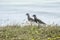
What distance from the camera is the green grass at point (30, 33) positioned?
977 centimetres

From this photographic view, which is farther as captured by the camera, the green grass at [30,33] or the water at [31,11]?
the water at [31,11]

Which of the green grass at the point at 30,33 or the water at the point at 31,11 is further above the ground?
the water at the point at 31,11

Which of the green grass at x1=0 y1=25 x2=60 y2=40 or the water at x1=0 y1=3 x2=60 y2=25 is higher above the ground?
the water at x1=0 y1=3 x2=60 y2=25

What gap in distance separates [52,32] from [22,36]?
3.70ft

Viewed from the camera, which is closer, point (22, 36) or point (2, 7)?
point (22, 36)

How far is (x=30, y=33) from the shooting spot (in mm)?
10219

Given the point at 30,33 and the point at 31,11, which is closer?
the point at 30,33

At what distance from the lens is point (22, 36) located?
9859mm

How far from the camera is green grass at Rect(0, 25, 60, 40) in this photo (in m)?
9.77

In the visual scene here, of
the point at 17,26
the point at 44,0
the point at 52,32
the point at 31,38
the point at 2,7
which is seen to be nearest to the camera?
the point at 31,38

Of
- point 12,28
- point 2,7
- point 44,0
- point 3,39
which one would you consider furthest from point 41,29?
point 44,0

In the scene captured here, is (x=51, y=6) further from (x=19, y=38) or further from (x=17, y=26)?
(x=19, y=38)

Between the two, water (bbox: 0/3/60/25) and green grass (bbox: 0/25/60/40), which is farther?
water (bbox: 0/3/60/25)

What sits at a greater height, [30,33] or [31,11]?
[31,11]
